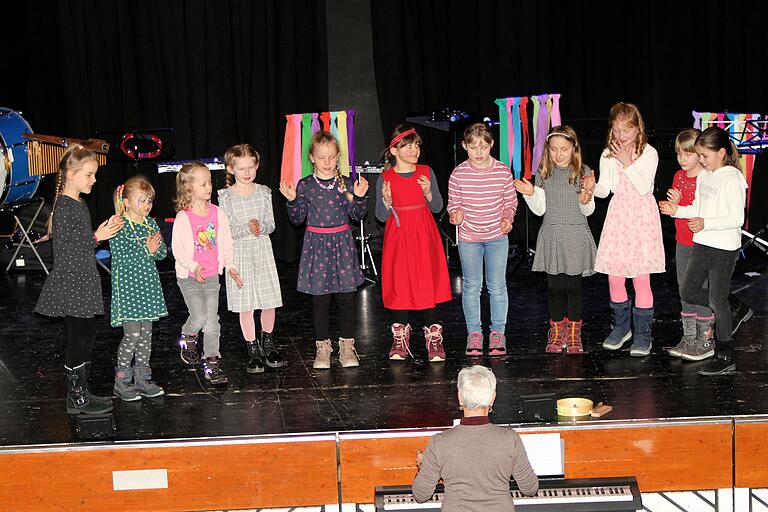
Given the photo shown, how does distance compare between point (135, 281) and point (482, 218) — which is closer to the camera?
point (135, 281)

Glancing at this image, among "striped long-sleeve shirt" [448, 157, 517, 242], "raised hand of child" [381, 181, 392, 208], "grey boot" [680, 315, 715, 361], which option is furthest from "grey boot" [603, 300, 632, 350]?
"raised hand of child" [381, 181, 392, 208]

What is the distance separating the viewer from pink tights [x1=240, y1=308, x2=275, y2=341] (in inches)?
201

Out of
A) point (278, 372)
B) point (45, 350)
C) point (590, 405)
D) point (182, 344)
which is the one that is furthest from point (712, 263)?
point (45, 350)

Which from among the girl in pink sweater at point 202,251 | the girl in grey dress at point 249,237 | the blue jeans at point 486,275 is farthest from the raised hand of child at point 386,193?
the girl in pink sweater at point 202,251

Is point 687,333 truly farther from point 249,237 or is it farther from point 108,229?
point 108,229

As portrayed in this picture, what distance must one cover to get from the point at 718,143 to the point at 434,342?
68.0 inches

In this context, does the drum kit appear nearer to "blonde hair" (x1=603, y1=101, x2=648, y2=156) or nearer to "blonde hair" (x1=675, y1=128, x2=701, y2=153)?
"blonde hair" (x1=603, y1=101, x2=648, y2=156)

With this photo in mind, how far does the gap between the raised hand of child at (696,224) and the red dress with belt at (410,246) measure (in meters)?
1.29

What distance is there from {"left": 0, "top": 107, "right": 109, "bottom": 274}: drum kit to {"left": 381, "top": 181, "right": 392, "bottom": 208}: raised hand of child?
287 cm

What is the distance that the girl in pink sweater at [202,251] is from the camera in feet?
15.6

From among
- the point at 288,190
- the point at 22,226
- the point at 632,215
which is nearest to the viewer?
the point at 288,190

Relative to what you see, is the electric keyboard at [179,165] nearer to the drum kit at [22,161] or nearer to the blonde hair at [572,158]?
the drum kit at [22,161]

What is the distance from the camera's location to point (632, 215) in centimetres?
504

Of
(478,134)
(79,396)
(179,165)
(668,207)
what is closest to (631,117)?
(668,207)
